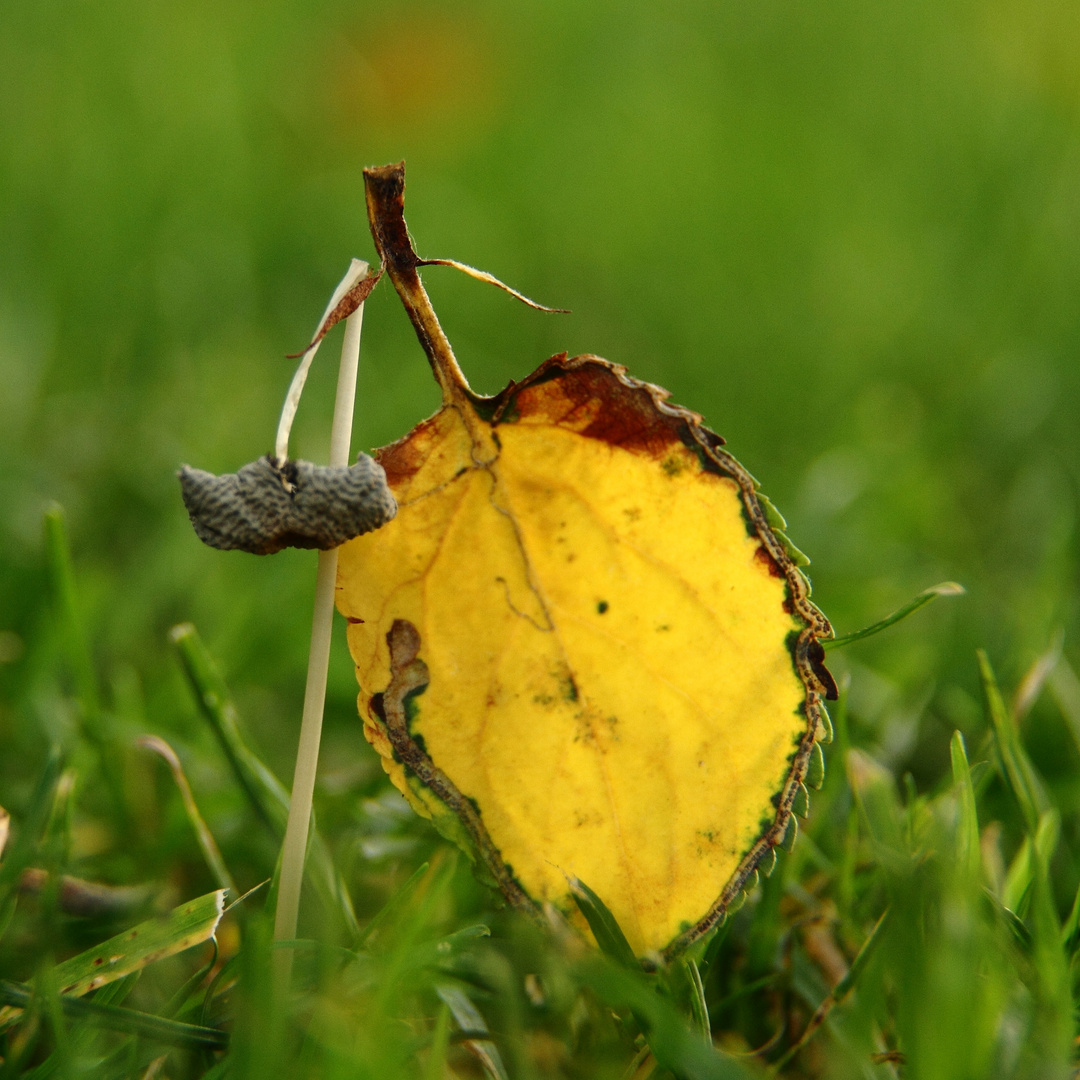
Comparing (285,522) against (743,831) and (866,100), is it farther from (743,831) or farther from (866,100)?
(866,100)

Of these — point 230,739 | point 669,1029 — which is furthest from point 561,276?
point 669,1029

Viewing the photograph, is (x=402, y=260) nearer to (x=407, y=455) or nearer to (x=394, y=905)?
(x=407, y=455)

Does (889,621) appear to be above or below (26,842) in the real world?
above

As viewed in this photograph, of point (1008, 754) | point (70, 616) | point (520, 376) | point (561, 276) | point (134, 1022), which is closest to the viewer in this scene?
point (134, 1022)

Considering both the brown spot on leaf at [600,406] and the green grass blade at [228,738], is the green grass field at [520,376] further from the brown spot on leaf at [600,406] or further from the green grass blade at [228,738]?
the brown spot on leaf at [600,406]

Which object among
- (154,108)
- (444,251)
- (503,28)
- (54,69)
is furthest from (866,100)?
(54,69)
